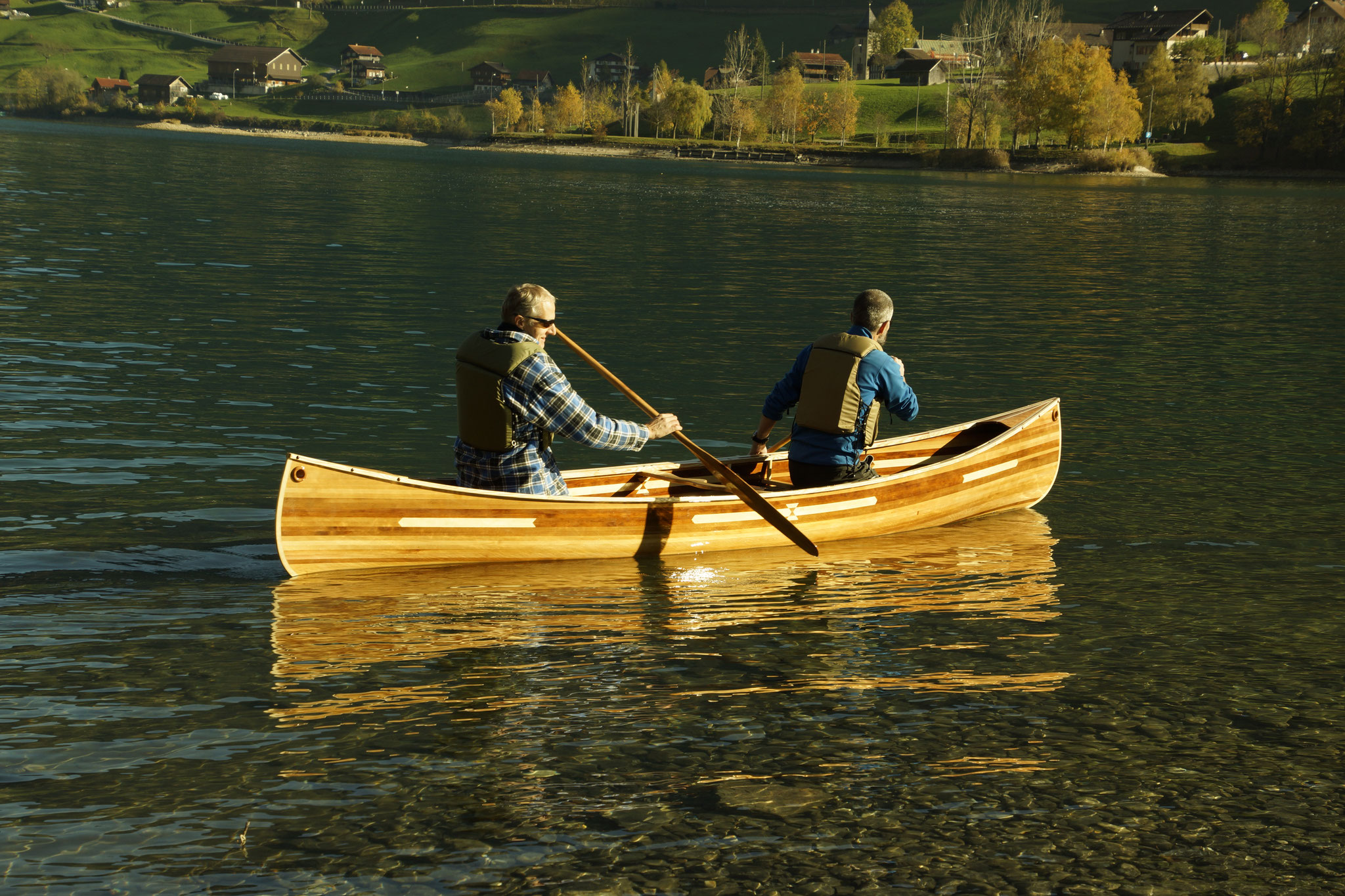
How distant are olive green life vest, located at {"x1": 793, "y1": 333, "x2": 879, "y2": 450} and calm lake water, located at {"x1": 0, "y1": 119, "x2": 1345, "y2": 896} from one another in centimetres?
140

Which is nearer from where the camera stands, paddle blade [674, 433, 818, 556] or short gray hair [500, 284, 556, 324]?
short gray hair [500, 284, 556, 324]

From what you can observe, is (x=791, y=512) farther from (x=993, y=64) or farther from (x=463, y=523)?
(x=993, y=64)

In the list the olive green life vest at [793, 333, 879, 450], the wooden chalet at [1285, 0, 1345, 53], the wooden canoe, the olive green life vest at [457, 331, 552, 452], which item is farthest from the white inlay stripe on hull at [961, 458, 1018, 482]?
the wooden chalet at [1285, 0, 1345, 53]

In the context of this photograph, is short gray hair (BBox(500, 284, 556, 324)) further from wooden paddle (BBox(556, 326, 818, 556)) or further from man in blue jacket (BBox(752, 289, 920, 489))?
man in blue jacket (BBox(752, 289, 920, 489))

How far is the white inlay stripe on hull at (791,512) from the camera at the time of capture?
11273mm

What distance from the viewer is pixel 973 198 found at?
8038 centimetres

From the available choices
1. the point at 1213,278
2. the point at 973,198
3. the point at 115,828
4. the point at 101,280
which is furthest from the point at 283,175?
the point at 115,828

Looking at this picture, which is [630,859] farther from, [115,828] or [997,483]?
[997,483]

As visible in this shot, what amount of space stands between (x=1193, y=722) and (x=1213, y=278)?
1325 inches

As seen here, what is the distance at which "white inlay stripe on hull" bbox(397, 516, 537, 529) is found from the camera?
32.8ft

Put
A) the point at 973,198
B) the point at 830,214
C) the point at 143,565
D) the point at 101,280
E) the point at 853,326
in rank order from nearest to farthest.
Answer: the point at 143,565 < the point at 853,326 < the point at 101,280 < the point at 830,214 < the point at 973,198

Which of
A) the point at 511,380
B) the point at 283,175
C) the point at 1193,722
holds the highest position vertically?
the point at 283,175

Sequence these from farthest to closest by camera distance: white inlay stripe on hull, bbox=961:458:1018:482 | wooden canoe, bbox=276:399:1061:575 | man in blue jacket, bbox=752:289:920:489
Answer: white inlay stripe on hull, bbox=961:458:1018:482, man in blue jacket, bbox=752:289:920:489, wooden canoe, bbox=276:399:1061:575

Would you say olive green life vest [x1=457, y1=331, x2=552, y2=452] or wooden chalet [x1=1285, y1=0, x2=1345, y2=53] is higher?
wooden chalet [x1=1285, y1=0, x2=1345, y2=53]
